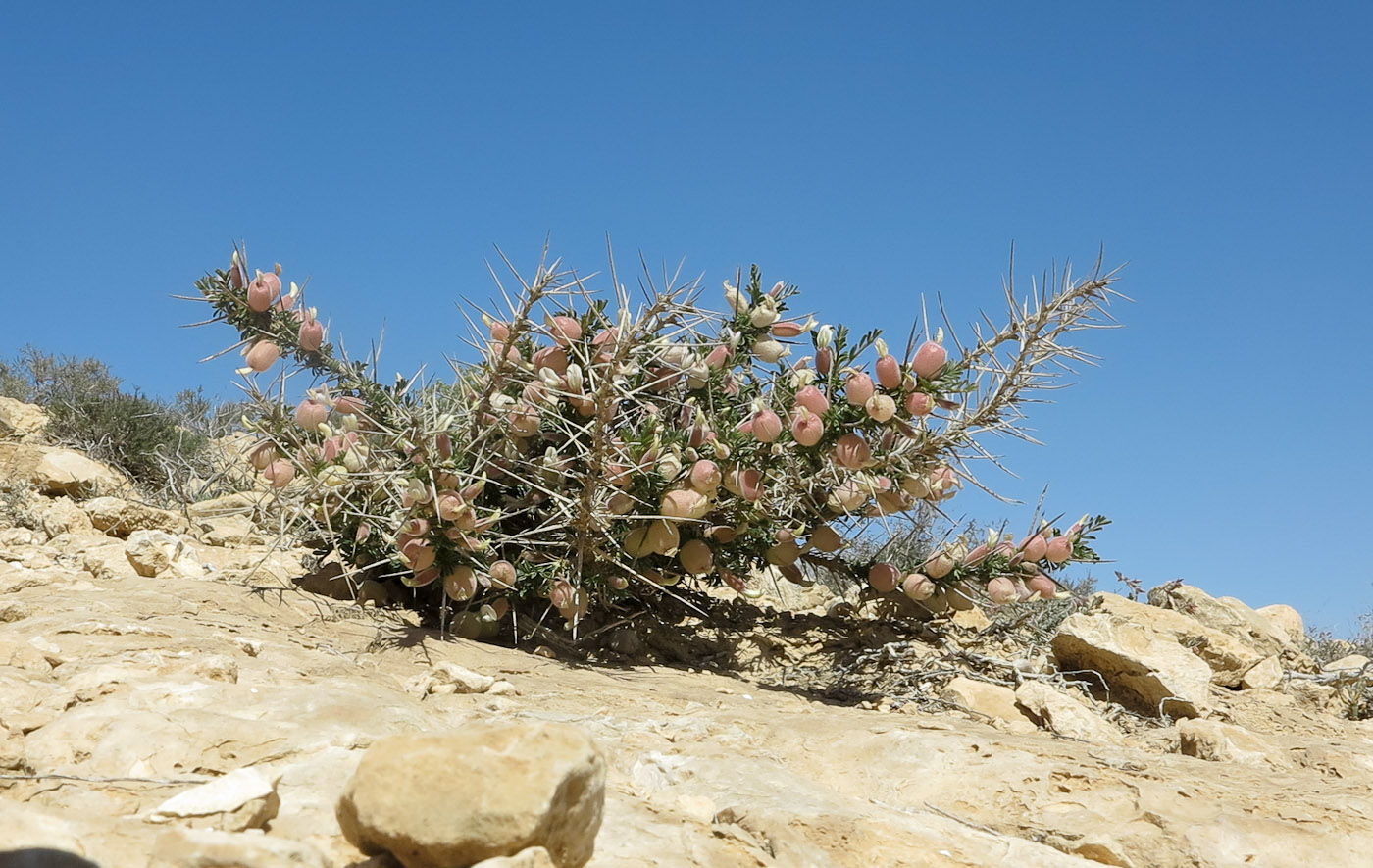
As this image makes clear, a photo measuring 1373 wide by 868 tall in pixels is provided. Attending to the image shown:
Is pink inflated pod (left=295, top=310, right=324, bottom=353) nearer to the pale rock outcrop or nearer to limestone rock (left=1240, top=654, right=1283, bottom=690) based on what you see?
limestone rock (left=1240, top=654, right=1283, bottom=690)

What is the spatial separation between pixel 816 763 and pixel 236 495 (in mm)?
4453

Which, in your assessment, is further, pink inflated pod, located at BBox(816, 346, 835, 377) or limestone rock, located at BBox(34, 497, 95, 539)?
limestone rock, located at BBox(34, 497, 95, 539)

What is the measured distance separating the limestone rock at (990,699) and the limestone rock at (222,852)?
286 centimetres

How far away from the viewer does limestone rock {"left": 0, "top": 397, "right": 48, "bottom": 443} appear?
27.2ft

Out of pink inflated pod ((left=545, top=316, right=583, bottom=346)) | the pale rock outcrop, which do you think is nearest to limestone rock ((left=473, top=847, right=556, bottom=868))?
pink inflated pod ((left=545, top=316, right=583, bottom=346))

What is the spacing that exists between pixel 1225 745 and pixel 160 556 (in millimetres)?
4012

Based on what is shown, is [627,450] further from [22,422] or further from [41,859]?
[22,422]

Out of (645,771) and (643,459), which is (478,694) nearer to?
(645,771)

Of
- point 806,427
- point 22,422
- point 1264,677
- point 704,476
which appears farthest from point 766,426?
point 22,422

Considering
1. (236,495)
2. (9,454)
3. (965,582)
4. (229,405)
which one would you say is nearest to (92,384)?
(229,405)

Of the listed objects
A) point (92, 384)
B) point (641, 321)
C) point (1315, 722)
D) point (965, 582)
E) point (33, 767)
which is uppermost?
point (92, 384)

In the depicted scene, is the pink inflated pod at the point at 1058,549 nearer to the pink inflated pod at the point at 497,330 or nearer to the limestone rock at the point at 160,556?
the pink inflated pod at the point at 497,330

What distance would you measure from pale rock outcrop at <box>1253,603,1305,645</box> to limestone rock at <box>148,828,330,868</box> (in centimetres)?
672

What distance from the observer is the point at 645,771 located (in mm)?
2715
